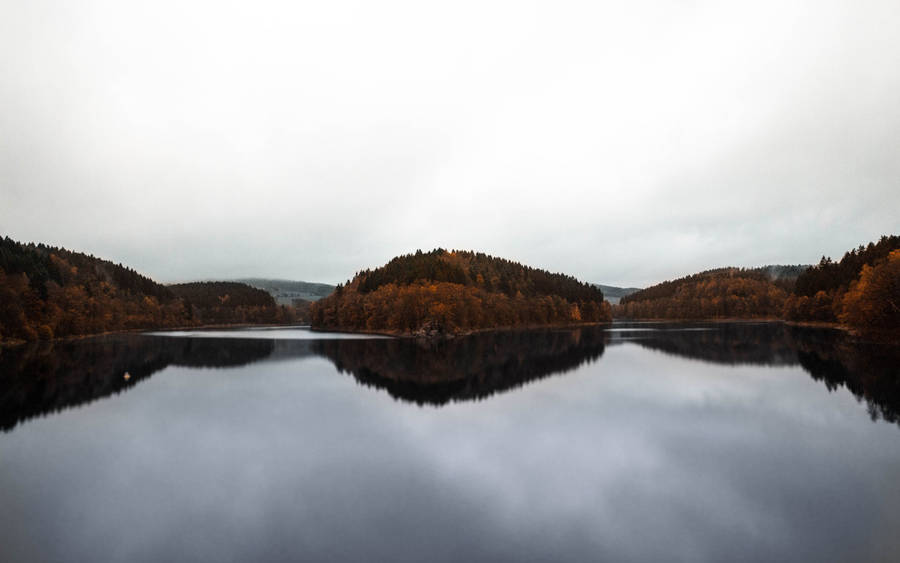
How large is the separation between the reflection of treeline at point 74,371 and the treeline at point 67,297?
1765 cm

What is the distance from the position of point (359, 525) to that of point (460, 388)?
2811 centimetres

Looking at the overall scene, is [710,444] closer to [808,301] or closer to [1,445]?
[1,445]

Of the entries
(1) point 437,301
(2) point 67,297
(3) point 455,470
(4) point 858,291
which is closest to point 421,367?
(3) point 455,470

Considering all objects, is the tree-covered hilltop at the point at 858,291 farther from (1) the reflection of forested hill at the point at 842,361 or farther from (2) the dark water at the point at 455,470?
(2) the dark water at the point at 455,470

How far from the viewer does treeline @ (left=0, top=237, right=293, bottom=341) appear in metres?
85.4

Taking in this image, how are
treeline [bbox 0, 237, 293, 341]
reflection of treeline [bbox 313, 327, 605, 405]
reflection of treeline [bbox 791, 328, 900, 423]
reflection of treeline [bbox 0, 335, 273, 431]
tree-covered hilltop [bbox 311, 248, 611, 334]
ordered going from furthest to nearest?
tree-covered hilltop [bbox 311, 248, 611, 334]
treeline [bbox 0, 237, 293, 341]
reflection of treeline [bbox 313, 327, 605, 405]
reflection of treeline [bbox 0, 335, 273, 431]
reflection of treeline [bbox 791, 328, 900, 423]

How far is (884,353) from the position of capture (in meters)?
57.4

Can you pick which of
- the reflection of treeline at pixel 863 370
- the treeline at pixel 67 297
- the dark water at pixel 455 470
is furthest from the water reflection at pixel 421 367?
the treeline at pixel 67 297

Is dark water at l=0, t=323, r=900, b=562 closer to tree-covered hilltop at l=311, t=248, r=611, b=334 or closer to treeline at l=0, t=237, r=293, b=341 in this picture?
treeline at l=0, t=237, r=293, b=341

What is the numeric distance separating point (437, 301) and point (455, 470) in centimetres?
10168

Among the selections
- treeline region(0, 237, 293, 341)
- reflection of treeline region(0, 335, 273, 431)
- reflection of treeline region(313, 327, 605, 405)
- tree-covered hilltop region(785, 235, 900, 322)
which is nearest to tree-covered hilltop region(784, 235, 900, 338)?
tree-covered hilltop region(785, 235, 900, 322)

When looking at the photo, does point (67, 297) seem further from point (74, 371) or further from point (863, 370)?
point (863, 370)

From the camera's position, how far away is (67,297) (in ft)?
351

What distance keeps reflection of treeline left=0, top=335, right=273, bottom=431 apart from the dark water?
0.51 meters
